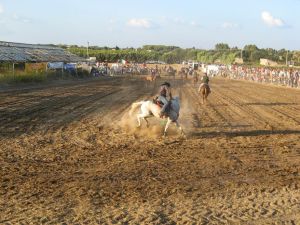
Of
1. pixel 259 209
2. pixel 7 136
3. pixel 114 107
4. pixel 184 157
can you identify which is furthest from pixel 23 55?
pixel 259 209

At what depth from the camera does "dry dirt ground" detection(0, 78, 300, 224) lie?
8.38 m

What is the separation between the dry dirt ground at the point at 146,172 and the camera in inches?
330

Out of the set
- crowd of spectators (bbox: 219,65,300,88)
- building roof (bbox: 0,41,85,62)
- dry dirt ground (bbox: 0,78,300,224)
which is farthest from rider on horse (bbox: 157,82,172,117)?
crowd of spectators (bbox: 219,65,300,88)

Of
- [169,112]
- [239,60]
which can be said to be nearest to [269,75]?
[169,112]

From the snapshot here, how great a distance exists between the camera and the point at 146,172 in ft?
37.0

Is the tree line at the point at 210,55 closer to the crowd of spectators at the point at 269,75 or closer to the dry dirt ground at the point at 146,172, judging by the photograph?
the crowd of spectators at the point at 269,75

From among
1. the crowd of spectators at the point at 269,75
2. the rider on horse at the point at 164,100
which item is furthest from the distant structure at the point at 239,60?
the rider on horse at the point at 164,100

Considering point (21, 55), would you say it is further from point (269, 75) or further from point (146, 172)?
point (146, 172)

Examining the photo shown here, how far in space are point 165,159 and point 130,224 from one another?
→ 4982 millimetres

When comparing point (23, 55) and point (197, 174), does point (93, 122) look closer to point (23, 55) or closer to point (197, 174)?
point (197, 174)

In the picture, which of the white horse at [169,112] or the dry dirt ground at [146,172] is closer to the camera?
the dry dirt ground at [146,172]

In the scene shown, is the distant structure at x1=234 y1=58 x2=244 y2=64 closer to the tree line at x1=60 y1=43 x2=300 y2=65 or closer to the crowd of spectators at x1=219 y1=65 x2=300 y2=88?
the tree line at x1=60 y1=43 x2=300 y2=65

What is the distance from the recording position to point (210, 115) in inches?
875

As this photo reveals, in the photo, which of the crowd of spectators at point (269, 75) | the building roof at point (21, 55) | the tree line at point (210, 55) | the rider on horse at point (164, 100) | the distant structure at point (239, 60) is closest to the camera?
the rider on horse at point (164, 100)
